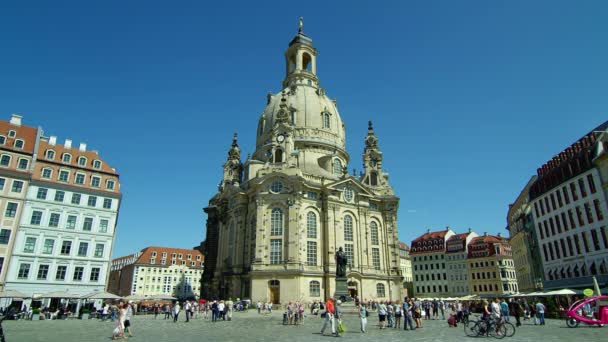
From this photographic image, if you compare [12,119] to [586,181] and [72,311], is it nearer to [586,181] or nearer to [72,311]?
[72,311]

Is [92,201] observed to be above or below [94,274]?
above

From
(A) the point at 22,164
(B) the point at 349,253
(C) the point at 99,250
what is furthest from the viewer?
(B) the point at 349,253

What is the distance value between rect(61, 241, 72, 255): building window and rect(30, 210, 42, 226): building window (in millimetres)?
3444

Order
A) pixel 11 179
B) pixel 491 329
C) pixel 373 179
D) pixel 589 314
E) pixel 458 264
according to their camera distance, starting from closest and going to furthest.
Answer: pixel 491 329
pixel 589 314
pixel 11 179
pixel 373 179
pixel 458 264

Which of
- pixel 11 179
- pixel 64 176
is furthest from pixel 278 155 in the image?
pixel 11 179

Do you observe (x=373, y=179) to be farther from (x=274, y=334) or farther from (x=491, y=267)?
(x=274, y=334)

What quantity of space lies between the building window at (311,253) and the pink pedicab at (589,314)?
31.5 m

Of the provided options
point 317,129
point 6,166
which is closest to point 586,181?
point 317,129

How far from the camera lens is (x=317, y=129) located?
2594 inches

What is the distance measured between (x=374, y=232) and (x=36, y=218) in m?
43.9

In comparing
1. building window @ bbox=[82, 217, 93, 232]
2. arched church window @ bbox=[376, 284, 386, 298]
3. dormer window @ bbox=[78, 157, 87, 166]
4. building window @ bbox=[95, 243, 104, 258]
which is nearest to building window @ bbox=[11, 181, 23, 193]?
dormer window @ bbox=[78, 157, 87, 166]

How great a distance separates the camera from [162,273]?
91.6 m

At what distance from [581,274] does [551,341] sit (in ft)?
96.1

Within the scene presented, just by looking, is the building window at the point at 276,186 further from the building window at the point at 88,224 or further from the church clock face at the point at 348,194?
the building window at the point at 88,224
